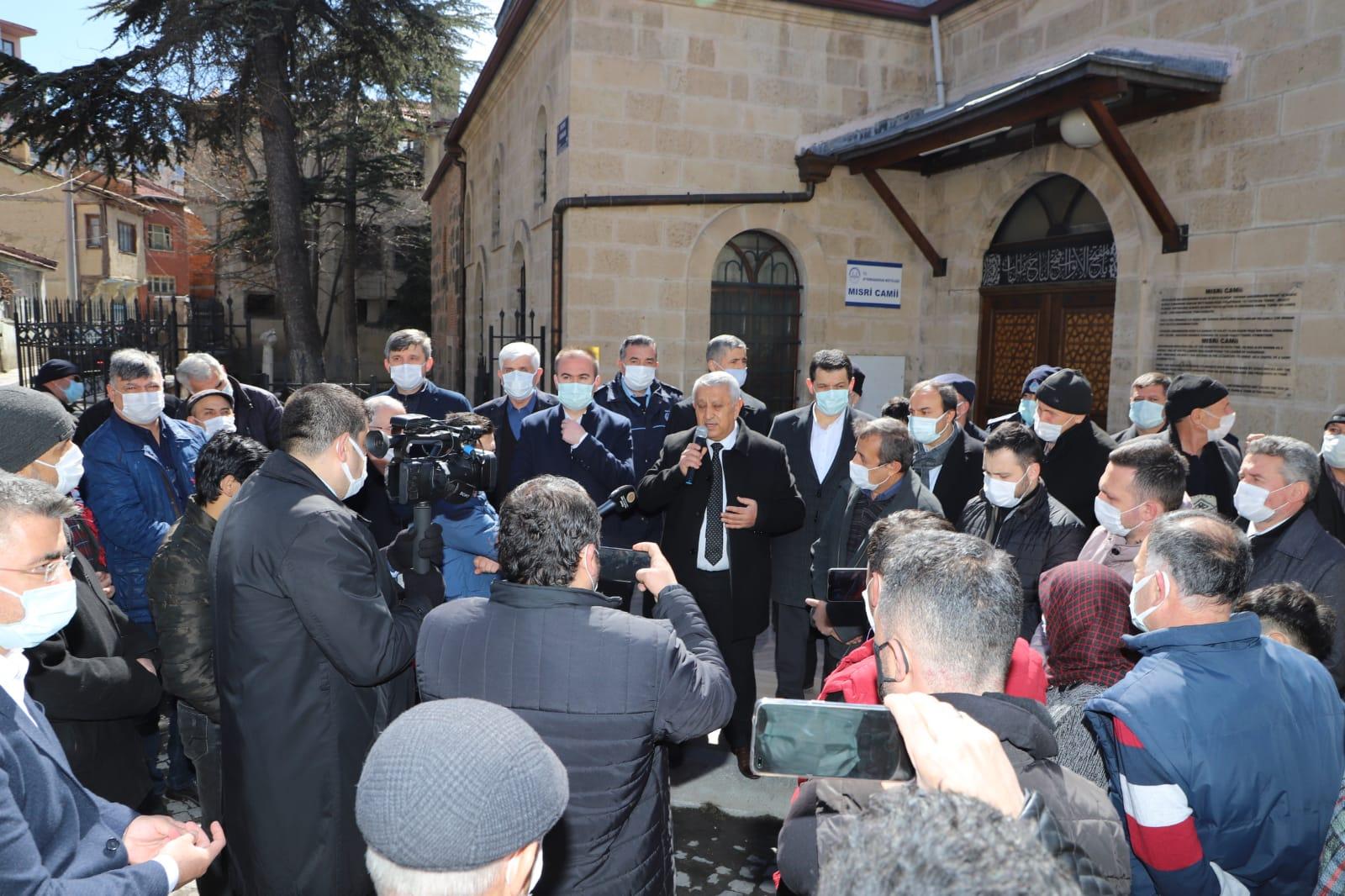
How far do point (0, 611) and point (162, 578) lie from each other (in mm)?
947

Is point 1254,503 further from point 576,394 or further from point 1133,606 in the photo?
point 576,394

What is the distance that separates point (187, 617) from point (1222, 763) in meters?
2.85

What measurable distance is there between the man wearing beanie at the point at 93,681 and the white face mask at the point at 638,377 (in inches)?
127

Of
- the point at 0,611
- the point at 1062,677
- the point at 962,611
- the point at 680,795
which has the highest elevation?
the point at 962,611

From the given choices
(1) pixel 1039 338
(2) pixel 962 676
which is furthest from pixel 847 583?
(1) pixel 1039 338

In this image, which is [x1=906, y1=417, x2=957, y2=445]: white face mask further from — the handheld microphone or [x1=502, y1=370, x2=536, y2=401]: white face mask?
[x1=502, y1=370, x2=536, y2=401]: white face mask

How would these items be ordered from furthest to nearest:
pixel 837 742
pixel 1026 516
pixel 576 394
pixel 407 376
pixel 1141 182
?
pixel 1141 182, pixel 407 376, pixel 576 394, pixel 1026 516, pixel 837 742

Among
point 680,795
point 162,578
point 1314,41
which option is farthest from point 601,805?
point 1314,41

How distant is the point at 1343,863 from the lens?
173cm

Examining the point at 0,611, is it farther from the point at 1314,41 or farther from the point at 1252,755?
the point at 1314,41

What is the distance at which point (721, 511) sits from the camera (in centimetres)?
410

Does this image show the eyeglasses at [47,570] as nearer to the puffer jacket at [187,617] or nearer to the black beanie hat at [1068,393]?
the puffer jacket at [187,617]

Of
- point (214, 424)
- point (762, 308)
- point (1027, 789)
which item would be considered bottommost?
point (1027, 789)

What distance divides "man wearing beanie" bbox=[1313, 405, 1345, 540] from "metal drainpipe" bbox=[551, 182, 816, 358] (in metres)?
6.29
